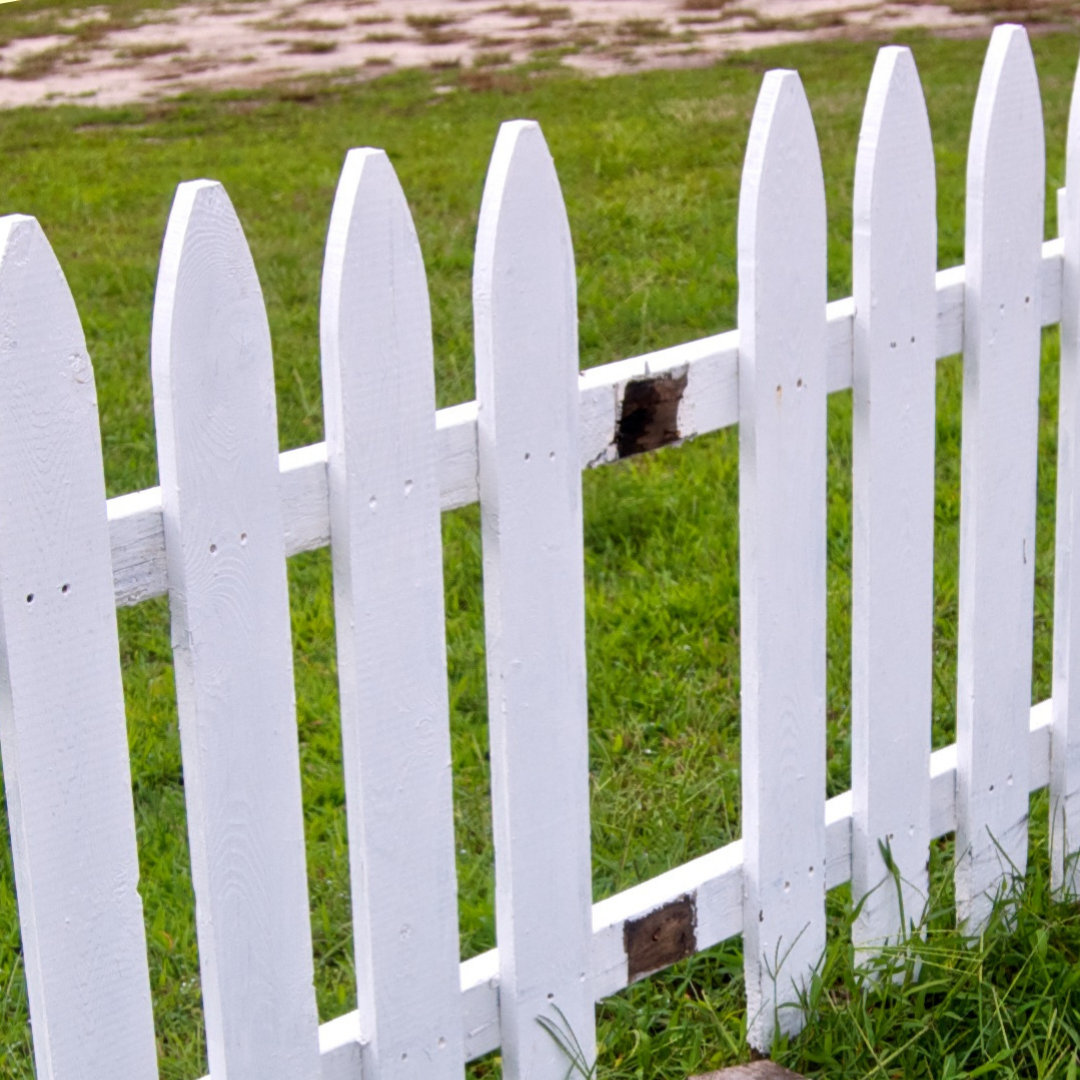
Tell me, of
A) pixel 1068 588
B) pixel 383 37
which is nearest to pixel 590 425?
pixel 1068 588

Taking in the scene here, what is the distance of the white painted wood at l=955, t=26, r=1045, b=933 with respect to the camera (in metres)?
2.12

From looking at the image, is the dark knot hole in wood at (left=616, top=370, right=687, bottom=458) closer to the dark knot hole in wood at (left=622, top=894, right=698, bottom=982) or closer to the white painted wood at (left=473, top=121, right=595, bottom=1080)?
the white painted wood at (left=473, top=121, right=595, bottom=1080)

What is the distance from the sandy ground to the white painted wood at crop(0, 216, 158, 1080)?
408 inches

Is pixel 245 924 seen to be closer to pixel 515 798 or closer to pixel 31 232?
pixel 515 798

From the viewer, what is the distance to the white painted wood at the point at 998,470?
6.97 ft

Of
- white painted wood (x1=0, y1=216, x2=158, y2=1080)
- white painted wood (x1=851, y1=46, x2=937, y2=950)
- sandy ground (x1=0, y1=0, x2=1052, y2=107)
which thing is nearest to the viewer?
white painted wood (x1=0, y1=216, x2=158, y2=1080)

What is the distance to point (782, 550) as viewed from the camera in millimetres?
2010

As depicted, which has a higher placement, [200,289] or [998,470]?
[200,289]

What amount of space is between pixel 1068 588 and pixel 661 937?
81 centimetres

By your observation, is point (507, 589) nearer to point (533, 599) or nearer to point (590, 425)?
point (533, 599)

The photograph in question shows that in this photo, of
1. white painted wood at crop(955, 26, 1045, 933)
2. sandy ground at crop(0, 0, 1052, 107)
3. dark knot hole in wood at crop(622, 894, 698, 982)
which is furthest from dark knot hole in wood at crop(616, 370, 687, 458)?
sandy ground at crop(0, 0, 1052, 107)

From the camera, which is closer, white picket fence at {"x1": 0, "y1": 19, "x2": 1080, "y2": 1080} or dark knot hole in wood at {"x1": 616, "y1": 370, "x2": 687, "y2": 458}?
white picket fence at {"x1": 0, "y1": 19, "x2": 1080, "y2": 1080}

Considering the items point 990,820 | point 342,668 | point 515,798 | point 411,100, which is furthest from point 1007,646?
point 411,100

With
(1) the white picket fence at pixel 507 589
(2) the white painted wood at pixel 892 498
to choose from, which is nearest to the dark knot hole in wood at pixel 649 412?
(1) the white picket fence at pixel 507 589
